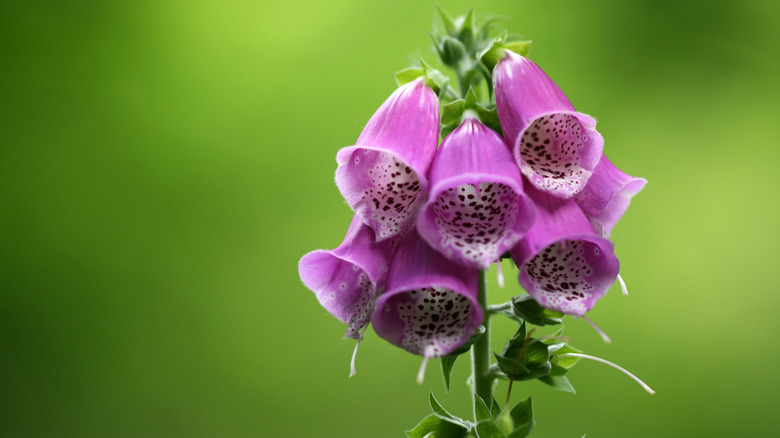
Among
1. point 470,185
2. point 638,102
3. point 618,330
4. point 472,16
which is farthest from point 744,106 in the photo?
point 470,185

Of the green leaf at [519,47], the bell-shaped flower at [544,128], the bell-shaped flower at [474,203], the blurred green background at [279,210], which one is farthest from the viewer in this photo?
the blurred green background at [279,210]

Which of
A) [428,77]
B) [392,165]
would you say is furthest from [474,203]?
[428,77]

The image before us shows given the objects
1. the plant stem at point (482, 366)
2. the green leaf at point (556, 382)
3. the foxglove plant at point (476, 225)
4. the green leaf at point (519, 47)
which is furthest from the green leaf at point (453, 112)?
the green leaf at point (556, 382)

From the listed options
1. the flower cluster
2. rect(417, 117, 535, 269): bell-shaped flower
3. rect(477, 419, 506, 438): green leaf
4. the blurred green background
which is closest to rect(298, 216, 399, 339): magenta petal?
the flower cluster

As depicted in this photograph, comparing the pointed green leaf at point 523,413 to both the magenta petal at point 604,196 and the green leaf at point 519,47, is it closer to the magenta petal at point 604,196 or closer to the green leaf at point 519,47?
the magenta petal at point 604,196

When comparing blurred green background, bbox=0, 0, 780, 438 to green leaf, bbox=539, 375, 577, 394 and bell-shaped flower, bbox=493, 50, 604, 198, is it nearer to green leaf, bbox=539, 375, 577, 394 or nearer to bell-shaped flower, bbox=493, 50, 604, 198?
green leaf, bbox=539, 375, 577, 394

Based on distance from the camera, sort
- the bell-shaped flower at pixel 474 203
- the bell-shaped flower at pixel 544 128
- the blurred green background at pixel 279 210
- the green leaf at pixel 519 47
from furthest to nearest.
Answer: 1. the blurred green background at pixel 279 210
2. the green leaf at pixel 519 47
3. the bell-shaped flower at pixel 544 128
4. the bell-shaped flower at pixel 474 203
